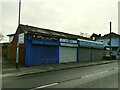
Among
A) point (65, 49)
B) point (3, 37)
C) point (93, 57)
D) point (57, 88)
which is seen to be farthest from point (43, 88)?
point (3, 37)

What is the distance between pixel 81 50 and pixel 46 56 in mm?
9750

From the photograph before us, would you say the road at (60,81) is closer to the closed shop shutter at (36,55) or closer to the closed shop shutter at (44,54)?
the closed shop shutter at (36,55)

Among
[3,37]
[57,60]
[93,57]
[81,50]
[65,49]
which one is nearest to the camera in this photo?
[57,60]

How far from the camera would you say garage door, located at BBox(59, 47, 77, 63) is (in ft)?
93.6

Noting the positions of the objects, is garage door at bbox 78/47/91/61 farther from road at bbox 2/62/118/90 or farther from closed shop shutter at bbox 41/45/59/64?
road at bbox 2/62/118/90

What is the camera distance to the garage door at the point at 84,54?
33.1 m

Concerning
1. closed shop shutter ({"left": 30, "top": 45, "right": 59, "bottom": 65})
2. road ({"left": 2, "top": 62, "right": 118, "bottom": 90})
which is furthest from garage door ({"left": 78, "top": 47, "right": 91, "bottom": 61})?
road ({"left": 2, "top": 62, "right": 118, "bottom": 90})

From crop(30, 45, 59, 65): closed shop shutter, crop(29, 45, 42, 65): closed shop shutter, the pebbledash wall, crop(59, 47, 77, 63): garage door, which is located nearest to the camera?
the pebbledash wall

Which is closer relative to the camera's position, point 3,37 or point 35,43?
point 35,43

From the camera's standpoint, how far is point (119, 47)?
64938 millimetres

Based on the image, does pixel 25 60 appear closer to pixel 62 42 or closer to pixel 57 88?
pixel 62 42

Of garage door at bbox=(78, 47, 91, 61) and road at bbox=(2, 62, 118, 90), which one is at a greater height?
garage door at bbox=(78, 47, 91, 61)

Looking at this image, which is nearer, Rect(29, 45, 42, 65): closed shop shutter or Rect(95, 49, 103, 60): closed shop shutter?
Rect(29, 45, 42, 65): closed shop shutter

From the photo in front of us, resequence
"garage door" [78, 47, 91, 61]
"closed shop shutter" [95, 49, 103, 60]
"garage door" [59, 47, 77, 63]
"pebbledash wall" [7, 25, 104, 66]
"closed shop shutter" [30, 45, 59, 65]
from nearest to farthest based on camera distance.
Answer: "pebbledash wall" [7, 25, 104, 66] < "closed shop shutter" [30, 45, 59, 65] < "garage door" [59, 47, 77, 63] < "garage door" [78, 47, 91, 61] < "closed shop shutter" [95, 49, 103, 60]
